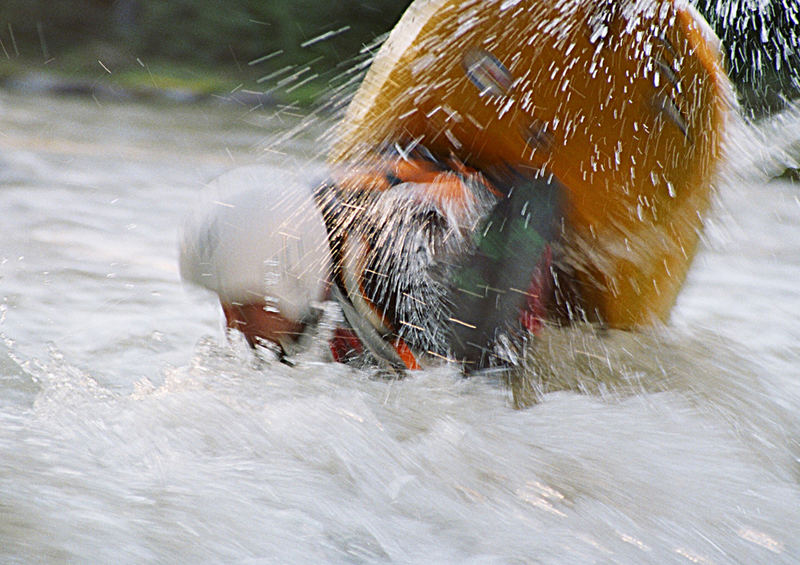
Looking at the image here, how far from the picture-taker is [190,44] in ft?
22.1

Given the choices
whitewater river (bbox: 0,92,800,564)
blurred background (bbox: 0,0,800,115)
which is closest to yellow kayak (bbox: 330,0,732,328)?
whitewater river (bbox: 0,92,800,564)

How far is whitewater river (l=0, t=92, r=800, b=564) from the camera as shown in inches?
33.1

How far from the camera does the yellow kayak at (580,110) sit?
1.26m

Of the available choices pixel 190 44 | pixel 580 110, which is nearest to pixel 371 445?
pixel 580 110

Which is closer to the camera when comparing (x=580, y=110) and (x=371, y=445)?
→ (x=371, y=445)

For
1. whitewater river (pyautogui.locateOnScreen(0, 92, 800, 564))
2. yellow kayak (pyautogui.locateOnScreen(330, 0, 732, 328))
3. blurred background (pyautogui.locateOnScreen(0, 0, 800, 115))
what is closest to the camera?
whitewater river (pyautogui.locateOnScreen(0, 92, 800, 564))

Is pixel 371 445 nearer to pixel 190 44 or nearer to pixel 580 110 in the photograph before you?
pixel 580 110

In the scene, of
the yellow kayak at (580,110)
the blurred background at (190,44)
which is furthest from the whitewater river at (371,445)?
the blurred background at (190,44)

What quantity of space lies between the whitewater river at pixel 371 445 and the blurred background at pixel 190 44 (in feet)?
11.9

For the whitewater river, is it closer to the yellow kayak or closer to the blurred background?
the yellow kayak

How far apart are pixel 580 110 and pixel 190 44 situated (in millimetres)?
5958

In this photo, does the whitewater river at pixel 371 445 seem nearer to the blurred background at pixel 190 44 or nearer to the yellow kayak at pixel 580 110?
the yellow kayak at pixel 580 110

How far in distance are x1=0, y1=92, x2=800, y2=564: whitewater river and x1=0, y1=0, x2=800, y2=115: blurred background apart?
3.62m

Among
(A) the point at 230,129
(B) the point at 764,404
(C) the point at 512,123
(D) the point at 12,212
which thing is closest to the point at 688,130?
(C) the point at 512,123
